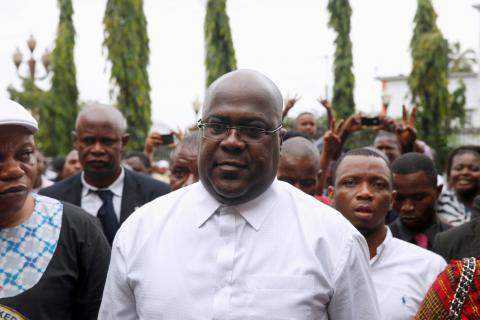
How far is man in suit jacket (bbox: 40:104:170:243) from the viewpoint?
517 cm

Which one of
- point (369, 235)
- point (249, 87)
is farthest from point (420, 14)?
point (249, 87)

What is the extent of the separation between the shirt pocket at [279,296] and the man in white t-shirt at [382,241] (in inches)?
47.5

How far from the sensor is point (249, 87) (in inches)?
98.3

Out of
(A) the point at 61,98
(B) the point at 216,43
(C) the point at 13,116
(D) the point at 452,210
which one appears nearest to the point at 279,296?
(C) the point at 13,116

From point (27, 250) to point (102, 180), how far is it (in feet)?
7.82

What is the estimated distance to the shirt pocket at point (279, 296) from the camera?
230cm

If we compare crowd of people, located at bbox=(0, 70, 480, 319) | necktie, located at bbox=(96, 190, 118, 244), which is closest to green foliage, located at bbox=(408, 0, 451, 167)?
necktie, located at bbox=(96, 190, 118, 244)

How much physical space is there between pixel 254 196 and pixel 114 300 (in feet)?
2.03

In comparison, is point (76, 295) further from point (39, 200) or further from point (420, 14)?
point (420, 14)

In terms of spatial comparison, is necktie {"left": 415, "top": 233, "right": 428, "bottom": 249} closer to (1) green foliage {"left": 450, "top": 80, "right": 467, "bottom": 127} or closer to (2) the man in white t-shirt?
(2) the man in white t-shirt

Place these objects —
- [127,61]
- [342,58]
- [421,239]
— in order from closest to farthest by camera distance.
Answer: [421,239] → [127,61] → [342,58]

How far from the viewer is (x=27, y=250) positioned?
9.41 feet

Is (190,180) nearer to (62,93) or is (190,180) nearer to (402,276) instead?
(402,276)

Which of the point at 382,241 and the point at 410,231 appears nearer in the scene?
the point at 382,241
